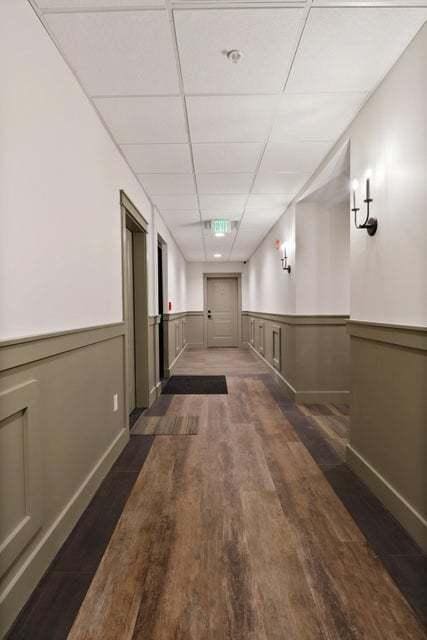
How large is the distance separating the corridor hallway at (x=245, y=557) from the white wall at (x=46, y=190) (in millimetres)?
1084

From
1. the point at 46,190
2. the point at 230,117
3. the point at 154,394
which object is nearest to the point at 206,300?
the point at 154,394

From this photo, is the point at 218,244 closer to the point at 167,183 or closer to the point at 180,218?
the point at 180,218

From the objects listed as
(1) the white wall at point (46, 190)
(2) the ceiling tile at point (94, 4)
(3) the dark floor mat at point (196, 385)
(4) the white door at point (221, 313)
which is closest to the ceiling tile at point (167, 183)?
(1) the white wall at point (46, 190)

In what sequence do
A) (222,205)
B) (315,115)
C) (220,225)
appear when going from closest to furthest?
(315,115)
(222,205)
(220,225)

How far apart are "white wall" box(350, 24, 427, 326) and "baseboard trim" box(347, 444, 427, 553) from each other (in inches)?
36.2

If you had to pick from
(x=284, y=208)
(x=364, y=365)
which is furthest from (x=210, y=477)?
(x=284, y=208)

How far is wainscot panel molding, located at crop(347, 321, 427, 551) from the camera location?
1.79 m

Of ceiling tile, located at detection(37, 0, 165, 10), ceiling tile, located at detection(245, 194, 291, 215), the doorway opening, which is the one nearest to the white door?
the doorway opening

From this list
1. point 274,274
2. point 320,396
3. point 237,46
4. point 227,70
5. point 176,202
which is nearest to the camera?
point 237,46

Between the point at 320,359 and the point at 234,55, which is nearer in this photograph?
the point at 234,55

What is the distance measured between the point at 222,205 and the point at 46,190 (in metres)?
3.27

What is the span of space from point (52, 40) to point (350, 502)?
9.40ft

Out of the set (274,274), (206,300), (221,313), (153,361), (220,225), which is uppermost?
(220,225)

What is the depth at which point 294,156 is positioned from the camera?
3.17 metres
